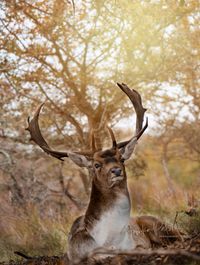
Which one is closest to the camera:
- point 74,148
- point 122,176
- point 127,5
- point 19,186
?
point 122,176

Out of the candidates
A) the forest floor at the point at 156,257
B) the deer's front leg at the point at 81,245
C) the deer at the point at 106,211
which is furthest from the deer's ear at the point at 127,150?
the forest floor at the point at 156,257

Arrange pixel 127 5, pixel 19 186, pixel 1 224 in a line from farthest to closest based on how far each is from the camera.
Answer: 1. pixel 19 186
2. pixel 1 224
3. pixel 127 5

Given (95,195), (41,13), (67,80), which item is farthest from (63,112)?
(95,195)

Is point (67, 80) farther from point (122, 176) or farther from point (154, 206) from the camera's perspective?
point (122, 176)

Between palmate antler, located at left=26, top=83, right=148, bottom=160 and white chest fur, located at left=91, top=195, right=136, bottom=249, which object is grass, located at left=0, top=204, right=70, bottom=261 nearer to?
palmate antler, located at left=26, top=83, right=148, bottom=160

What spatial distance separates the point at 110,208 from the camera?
591 centimetres

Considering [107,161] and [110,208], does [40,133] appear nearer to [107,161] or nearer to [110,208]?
[107,161]

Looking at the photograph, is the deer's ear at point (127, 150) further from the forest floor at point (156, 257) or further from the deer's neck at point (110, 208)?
the forest floor at point (156, 257)

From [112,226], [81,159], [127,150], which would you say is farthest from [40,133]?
Answer: [112,226]

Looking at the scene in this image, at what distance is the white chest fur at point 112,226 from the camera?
19.4 ft

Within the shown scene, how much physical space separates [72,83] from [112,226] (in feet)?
21.6

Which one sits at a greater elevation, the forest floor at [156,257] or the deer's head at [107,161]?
the deer's head at [107,161]

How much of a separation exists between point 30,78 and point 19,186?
3.18m

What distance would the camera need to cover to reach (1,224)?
38.8ft
